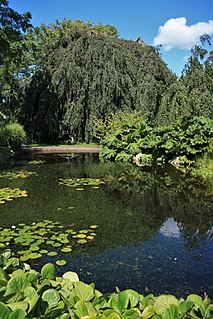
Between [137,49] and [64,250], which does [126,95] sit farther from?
[64,250]

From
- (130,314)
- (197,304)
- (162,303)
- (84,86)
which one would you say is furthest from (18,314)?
(84,86)

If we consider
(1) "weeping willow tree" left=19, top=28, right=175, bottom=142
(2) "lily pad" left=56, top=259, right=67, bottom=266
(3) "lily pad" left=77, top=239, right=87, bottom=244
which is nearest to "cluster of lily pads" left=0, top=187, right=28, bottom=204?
Answer: (3) "lily pad" left=77, top=239, right=87, bottom=244

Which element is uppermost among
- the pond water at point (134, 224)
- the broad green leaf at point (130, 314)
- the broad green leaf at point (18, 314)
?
the broad green leaf at point (18, 314)

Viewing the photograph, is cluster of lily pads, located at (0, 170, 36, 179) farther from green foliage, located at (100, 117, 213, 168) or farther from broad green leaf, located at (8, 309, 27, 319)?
broad green leaf, located at (8, 309, 27, 319)

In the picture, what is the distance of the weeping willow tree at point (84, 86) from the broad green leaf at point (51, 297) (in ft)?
42.1

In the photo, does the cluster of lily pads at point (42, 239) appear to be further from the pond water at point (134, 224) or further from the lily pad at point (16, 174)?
the lily pad at point (16, 174)

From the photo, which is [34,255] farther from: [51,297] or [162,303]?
[162,303]

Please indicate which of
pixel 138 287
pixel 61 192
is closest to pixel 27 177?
pixel 61 192

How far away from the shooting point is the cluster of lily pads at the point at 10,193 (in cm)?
472

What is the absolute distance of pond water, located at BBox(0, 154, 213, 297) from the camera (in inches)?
94.3

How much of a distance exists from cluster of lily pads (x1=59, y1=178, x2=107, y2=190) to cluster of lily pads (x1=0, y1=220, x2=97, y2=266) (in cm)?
216

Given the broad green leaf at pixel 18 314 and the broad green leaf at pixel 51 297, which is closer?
the broad green leaf at pixel 18 314

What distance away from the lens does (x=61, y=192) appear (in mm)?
5301

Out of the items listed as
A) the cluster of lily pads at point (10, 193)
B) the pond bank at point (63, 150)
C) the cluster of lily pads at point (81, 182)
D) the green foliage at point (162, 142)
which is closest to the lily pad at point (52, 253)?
the cluster of lily pads at point (10, 193)
